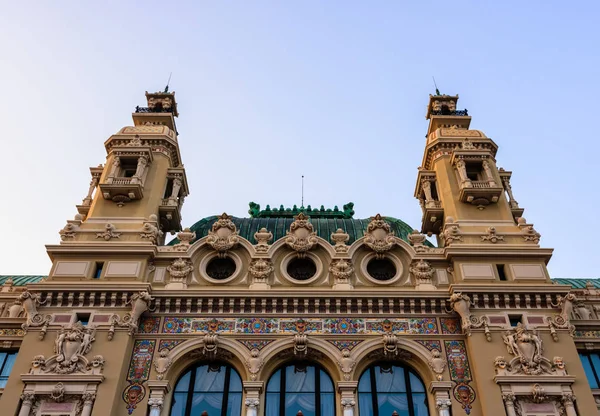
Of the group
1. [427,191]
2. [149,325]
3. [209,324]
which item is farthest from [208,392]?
[427,191]

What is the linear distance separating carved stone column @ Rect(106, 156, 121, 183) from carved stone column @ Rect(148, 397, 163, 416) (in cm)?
1232

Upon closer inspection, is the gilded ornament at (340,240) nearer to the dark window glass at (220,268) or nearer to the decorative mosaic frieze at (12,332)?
the dark window glass at (220,268)

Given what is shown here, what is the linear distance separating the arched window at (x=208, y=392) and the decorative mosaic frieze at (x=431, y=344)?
7.38 meters

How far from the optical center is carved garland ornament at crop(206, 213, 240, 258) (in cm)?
2911

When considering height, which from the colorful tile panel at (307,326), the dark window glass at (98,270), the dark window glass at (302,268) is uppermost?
the dark window glass at (302,268)

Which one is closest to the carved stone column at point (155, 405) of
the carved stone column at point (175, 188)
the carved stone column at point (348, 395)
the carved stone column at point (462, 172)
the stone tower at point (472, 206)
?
the carved stone column at point (348, 395)

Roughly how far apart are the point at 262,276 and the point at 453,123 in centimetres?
1695

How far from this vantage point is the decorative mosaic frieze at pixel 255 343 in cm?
2565

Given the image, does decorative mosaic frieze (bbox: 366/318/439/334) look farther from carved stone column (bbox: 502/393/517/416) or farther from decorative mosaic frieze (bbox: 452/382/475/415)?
carved stone column (bbox: 502/393/517/416)

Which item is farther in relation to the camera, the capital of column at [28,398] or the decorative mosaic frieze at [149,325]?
the decorative mosaic frieze at [149,325]

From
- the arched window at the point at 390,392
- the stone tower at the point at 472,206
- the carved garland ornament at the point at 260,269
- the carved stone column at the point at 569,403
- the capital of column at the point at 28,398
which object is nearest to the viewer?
the carved stone column at the point at 569,403

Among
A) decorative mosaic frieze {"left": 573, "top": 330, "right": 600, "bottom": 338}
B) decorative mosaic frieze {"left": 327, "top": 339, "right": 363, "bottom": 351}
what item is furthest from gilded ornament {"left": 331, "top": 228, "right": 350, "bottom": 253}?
decorative mosaic frieze {"left": 573, "top": 330, "right": 600, "bottom": 338}

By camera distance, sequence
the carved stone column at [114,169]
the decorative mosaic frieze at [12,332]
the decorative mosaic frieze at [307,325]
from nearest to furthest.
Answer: the decorative mosaic frieze at [307,325] < the decorative mosaic frieze at [12,332] < the carved stone column at [114,169]

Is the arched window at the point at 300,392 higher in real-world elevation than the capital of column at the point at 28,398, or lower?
higher
